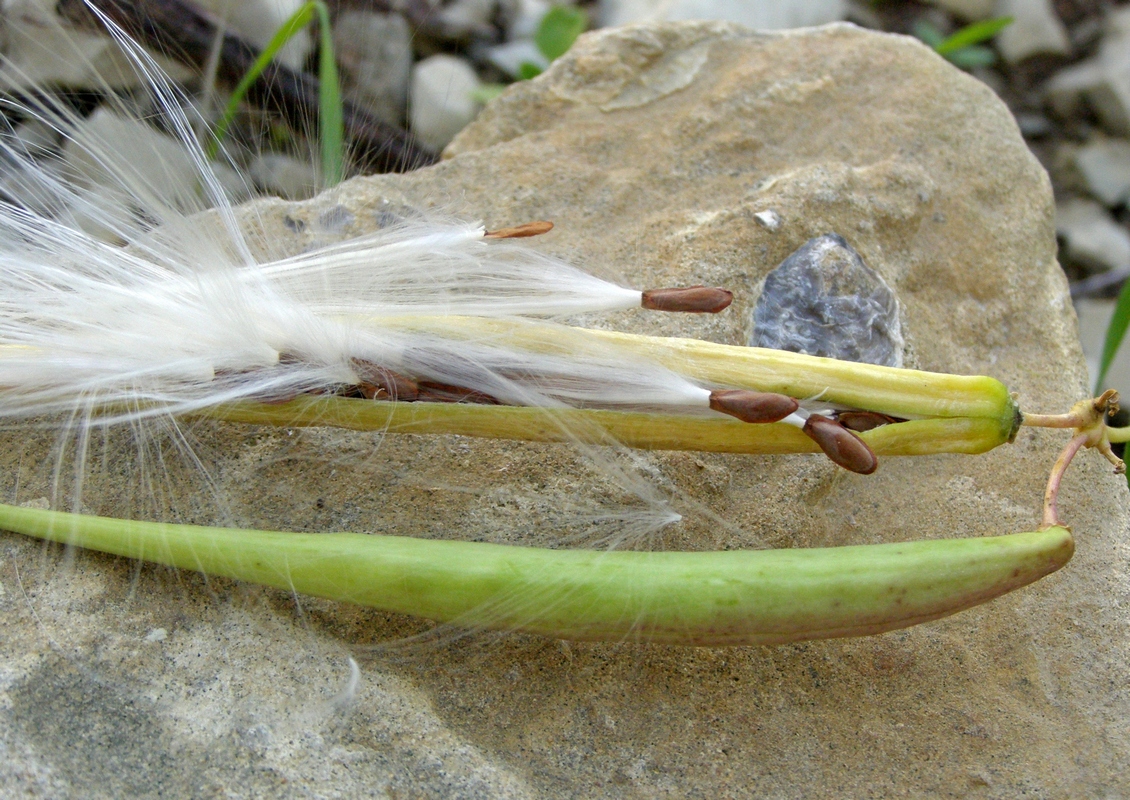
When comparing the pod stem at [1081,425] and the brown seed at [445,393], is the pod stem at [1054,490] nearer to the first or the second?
the pod stem at [1081,425]

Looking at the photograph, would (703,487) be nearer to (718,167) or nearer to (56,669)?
(718,167)

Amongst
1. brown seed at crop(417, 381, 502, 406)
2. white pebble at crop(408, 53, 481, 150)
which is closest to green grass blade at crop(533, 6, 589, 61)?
white pebble at crop(408, 53, 481, 150)

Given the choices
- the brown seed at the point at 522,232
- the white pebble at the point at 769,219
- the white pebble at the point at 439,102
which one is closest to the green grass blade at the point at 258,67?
the brown seed at the point at 522,232

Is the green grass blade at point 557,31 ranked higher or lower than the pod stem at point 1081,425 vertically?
higher

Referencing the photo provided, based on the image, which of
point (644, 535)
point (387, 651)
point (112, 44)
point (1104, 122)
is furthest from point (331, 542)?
point (1104, 122)

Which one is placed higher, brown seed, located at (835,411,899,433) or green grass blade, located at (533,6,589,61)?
brown seed, located at (835,411,899,433)

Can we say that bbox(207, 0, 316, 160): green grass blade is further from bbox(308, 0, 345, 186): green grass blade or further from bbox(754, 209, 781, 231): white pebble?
bbox(754, 209, 781, 231): white pebble
